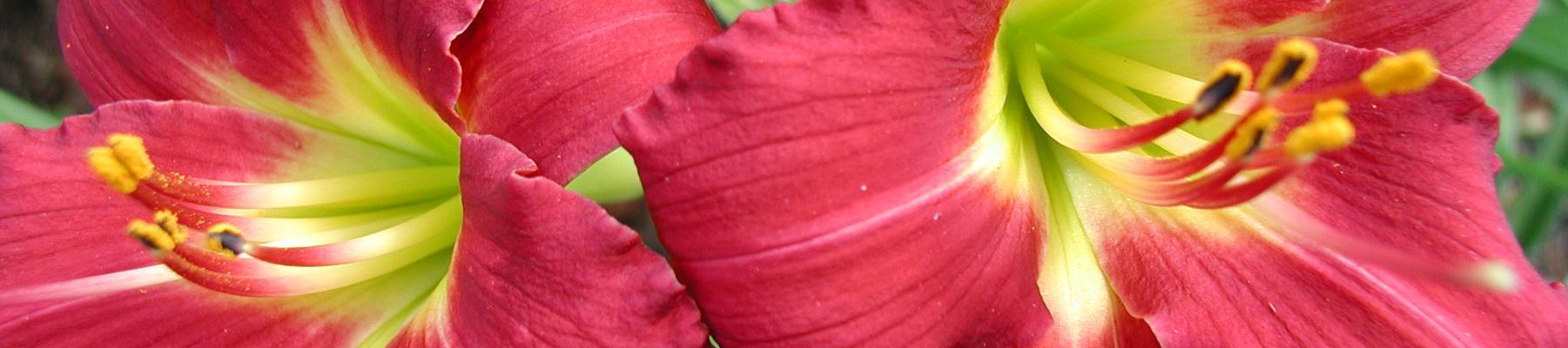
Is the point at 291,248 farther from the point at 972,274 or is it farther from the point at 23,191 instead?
the point at 972,274

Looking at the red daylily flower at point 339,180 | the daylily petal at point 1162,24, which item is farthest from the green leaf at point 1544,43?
the red daylily flower at point 339,180

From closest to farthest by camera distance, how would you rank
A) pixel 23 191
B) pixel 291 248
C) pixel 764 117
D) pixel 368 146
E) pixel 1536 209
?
pixel 764 117, pixel 291 248, pixel 23 191, pixel 368 146, pixel 1536 209

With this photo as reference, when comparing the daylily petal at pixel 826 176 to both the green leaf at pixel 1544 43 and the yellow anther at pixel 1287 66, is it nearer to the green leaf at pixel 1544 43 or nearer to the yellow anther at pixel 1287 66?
the yellow anther at pixel 1287 66

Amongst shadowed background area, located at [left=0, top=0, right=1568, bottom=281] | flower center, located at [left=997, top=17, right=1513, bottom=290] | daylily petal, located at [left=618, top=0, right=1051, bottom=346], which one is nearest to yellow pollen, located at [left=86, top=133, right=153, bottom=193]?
daylily petal, located at [left=618, top=0, right=1051, bottom=346]

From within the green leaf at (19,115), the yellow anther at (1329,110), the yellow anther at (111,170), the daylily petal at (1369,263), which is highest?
the yellow anther at (111,170)

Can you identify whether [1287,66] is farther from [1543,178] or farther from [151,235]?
[1543,178]

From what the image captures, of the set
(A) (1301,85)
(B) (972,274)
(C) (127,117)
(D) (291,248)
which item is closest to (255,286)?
(D) (291,248)

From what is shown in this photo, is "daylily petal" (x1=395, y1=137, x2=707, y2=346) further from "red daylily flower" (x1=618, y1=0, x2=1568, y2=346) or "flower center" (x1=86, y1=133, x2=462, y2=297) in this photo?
"flower center" (x1=86, y1=133, x2=462, y2=297)
